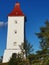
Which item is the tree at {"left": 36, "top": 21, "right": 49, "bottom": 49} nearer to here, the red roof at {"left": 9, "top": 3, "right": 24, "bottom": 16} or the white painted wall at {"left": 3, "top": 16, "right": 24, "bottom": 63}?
the white painted wall at {"left": 3, "top": 16, "right": 24, "bottom": 63}

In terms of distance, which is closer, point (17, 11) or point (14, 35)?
point (14, 35)

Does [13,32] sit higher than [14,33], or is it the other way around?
[13,32]

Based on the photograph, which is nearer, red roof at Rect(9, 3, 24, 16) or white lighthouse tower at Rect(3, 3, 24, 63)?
white lighthouse tower at Rect(3, 3, 24, 63)

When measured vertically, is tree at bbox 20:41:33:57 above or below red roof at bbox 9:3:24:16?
below

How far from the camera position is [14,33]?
201ft

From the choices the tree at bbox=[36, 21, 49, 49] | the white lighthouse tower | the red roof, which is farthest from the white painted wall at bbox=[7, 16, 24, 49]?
the tree at bbox=[36, 21, 49, 49]

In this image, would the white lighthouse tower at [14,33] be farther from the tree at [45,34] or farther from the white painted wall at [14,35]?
the tree at [45,34]

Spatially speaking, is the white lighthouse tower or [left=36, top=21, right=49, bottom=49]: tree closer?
[left=36, top=21, right=49, bottom=49]: tree

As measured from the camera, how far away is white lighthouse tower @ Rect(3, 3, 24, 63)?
58.9m

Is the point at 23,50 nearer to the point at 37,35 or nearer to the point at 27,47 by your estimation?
the point at 27,47

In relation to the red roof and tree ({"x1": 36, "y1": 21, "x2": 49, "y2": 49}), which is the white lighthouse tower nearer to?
the red roof

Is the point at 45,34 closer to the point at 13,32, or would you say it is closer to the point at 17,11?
the point at 13,32

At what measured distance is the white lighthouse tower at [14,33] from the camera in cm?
5886

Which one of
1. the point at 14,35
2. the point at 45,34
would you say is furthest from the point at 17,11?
the point at 45,34
